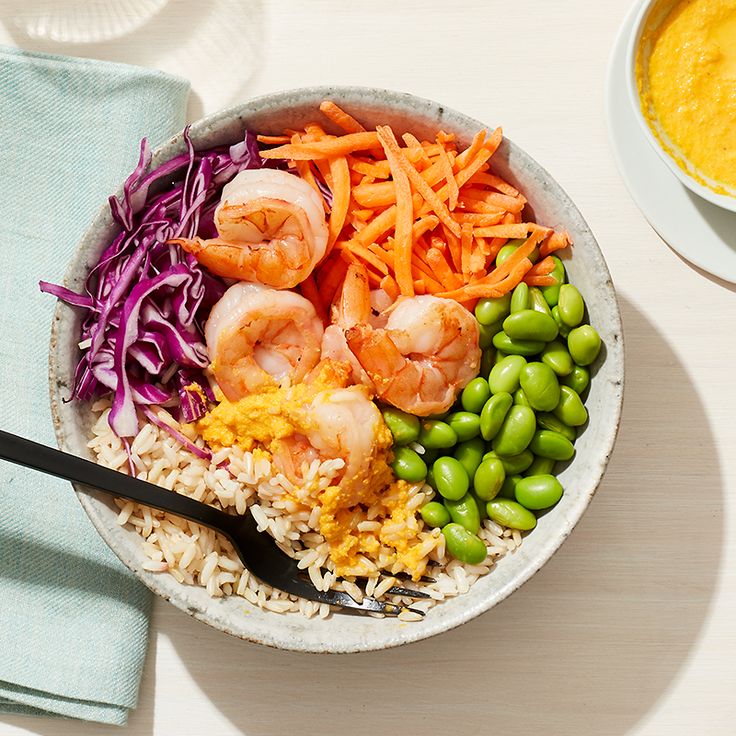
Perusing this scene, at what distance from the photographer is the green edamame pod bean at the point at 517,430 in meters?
2.13

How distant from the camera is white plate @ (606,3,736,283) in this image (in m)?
2.53

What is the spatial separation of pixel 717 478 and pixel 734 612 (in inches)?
15.2

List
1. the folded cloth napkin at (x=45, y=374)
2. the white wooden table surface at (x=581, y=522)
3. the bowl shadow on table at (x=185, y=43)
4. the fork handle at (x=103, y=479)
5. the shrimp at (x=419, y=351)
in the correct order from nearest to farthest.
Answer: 1. the fork handle at (x=103, y=479)
2. the shrimp at (x=419, y=351)
3. the folded cloth napkin at (x=45, y=374)
4. the white wooden table surface at (x=581, y=522)
5. the bowl shadow on table at (x=185, y=43)

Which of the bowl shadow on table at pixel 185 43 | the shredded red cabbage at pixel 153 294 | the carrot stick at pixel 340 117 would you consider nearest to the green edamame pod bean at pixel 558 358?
the carrot stick at pixel 340 117

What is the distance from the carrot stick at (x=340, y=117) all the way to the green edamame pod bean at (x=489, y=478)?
928 millimetres

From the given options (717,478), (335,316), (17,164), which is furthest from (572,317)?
(17,164)

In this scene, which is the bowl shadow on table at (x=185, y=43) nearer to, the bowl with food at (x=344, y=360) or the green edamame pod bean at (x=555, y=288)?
the bowl with food at (x=344, y=360)

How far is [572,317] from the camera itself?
2.15m

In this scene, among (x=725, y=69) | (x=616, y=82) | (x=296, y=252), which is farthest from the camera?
(x=616, y=82)

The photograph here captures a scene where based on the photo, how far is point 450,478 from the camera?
215 centimetres

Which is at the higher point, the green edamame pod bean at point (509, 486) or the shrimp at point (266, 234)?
the shrimp at point (266, 234)

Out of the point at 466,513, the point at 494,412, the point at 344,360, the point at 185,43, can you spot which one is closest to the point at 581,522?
the point at 466,513

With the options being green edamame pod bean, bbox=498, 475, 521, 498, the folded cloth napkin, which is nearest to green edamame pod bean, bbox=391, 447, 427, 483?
green edamame pod bean, bbox=498, 475, 521, 498

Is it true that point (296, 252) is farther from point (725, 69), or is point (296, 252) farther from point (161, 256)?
point (725, 69)
